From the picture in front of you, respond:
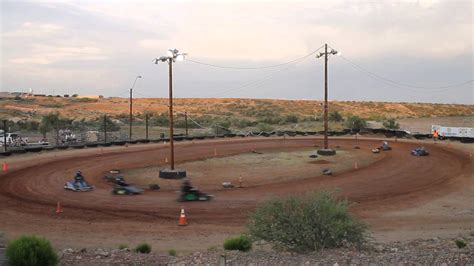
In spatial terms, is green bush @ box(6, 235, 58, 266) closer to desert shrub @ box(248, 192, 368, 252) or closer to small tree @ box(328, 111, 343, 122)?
desert shrub @ box(248, 192, 368, 252)

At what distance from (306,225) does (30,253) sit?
6605mm

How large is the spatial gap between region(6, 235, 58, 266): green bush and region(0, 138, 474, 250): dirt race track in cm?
505

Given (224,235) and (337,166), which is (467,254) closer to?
(224,235)

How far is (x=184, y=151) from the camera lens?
51000 millimetres

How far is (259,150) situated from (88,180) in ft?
75.8

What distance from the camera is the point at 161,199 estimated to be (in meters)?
26.1

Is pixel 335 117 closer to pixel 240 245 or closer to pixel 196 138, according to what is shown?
pixel 196 138

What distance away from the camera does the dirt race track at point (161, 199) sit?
19.1 m

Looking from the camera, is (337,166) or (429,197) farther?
(337,166)

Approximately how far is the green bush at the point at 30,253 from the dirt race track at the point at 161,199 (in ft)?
16.6

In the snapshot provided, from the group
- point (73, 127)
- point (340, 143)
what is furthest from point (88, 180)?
point (73, 127)

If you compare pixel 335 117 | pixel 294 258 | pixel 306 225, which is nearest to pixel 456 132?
pixel 335 117

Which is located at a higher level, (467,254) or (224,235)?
(467,254)

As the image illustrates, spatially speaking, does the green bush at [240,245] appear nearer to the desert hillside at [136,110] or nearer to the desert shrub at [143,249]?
the desert shrub at [143,249]
